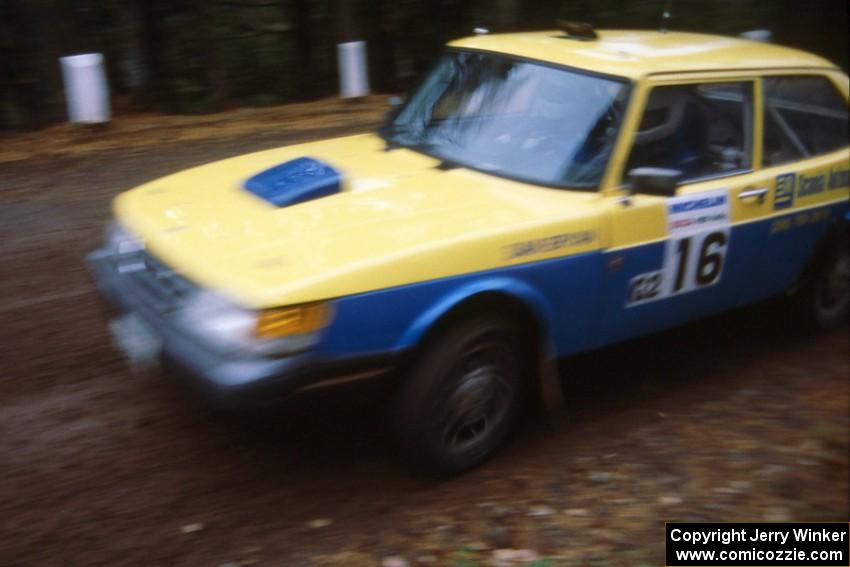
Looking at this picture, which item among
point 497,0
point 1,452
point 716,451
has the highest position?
point 497,0

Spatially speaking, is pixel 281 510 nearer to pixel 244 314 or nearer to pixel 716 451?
pixel 244 314

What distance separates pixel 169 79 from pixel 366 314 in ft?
27.8

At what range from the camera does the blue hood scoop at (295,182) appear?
4141 mm

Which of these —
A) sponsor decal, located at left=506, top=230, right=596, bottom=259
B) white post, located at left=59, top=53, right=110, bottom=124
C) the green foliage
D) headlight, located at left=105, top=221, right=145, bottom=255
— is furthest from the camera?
the green foliage

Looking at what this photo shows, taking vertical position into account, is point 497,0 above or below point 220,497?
above

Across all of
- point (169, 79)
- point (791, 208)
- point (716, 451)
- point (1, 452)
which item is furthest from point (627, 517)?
point (169, 79)

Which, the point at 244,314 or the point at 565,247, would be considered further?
the point at 565,247

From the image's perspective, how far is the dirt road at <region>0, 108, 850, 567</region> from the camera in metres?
3.63

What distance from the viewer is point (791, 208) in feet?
16.6

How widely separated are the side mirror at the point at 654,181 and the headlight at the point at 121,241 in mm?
2174

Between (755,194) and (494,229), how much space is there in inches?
64.9

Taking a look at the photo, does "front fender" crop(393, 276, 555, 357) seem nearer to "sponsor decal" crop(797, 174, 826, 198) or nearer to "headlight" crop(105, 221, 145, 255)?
"headlight" crop(105, 221, 145, 255)

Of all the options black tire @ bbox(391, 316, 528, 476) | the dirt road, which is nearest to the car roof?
black tire @ bbox(391, 316, 528, 476)

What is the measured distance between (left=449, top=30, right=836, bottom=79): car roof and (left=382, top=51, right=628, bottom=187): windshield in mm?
95
